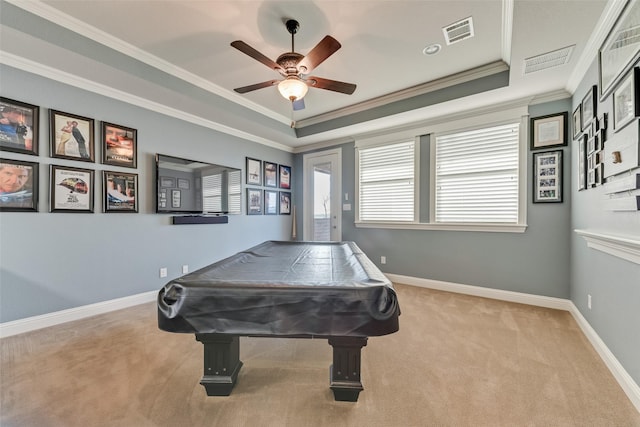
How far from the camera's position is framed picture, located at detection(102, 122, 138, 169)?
2.91 metres

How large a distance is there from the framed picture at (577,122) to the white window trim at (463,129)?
45cm

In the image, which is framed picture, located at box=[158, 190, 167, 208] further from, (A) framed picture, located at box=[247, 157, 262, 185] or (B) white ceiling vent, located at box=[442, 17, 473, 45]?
(B) white ceiling vent, located at box=[442, 17, 473, 45]

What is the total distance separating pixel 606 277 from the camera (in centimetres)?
199

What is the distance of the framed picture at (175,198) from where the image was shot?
3.47 meters

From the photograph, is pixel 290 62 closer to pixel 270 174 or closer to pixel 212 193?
pixel 212 193

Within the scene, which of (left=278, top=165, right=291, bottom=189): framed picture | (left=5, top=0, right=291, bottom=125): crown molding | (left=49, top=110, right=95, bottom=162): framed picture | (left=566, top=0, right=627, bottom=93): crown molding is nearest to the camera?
(left=566, top=0, right=627, bottom=93): crown molding

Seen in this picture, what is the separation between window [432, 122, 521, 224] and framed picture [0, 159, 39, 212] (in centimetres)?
456

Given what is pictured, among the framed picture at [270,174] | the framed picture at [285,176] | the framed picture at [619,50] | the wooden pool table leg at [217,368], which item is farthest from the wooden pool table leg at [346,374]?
the framed picture at [285,176]

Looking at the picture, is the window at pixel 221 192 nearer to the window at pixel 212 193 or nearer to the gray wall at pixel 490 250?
the window at pixel 212 193

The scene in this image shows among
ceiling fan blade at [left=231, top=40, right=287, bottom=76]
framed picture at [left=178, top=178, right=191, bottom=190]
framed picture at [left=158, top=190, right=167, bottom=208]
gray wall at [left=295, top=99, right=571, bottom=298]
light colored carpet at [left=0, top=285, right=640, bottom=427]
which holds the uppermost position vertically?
ceiling fan blade at [left=231, top=40, right=287, bottom=76]

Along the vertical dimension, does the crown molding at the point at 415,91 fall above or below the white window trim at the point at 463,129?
above

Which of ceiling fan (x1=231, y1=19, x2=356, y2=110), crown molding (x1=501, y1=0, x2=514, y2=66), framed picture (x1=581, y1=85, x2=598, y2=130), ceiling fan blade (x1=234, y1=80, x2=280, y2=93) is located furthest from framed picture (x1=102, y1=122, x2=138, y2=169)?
framed picture (x1=581, y1=85, x2=598, y2=130)

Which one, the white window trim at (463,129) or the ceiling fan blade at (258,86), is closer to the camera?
the ceiling fan blade at (258,86)

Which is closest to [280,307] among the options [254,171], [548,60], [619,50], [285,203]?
[619,50]
